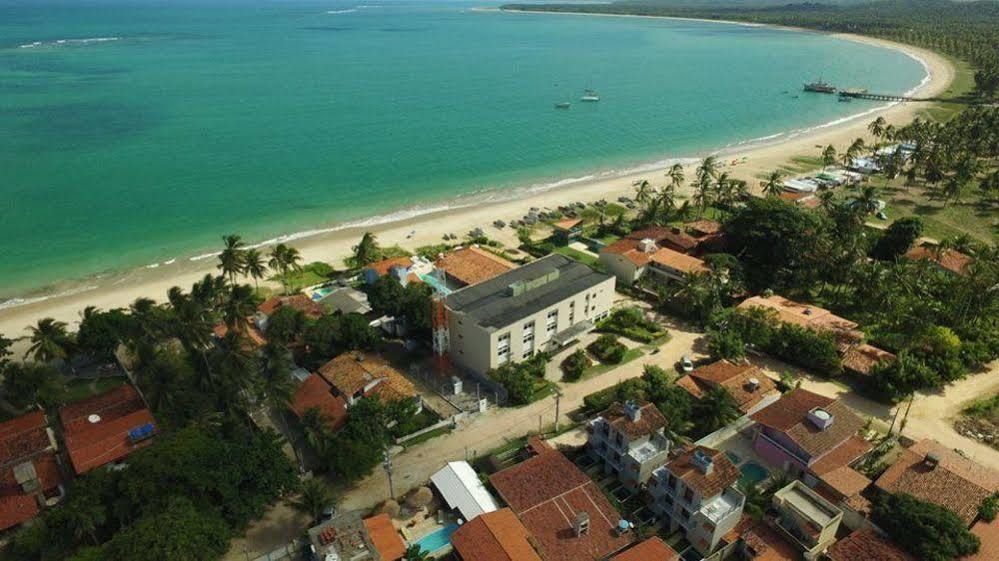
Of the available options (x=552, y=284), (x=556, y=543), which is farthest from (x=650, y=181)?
(x=556, y=543)

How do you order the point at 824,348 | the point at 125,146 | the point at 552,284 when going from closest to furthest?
the point at 824,348 → the point at 552,284 → the point at 125,146

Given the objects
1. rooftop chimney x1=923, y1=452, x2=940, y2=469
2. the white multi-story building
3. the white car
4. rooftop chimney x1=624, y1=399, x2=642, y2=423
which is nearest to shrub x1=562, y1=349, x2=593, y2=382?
the white multi-story building

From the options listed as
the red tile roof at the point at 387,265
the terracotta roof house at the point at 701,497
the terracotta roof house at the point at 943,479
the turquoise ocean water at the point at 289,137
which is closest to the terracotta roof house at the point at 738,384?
the terracotta roof house at the point at 943,479

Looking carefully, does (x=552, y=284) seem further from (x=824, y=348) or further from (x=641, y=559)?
(x=641, y=559)

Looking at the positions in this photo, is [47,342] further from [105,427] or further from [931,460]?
[931,460]

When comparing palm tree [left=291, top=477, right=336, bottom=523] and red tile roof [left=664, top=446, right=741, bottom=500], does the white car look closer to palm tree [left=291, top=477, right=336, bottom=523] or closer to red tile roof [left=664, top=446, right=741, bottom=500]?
red tile roof [left=664, top=446, right=741, bottom=500]

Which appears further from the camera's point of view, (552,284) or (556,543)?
(552,284)

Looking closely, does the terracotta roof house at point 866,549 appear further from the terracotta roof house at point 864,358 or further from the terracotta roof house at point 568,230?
the terracotta roof house at point 568,230
